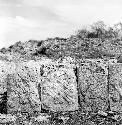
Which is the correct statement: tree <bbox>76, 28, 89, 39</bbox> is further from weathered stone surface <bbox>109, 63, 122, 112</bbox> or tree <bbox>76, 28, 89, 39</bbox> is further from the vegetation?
weathered stone surface <bbox>109, 63, 122, 112</bbox>

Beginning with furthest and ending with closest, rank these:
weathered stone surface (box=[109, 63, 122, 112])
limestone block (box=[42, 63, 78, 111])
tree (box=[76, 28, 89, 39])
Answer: tree (box=[76, 28, 89, 39])
limestone block (box=[42, 63, 78, 111])
weathered stone surface (box=[109, 63, 122, 112])

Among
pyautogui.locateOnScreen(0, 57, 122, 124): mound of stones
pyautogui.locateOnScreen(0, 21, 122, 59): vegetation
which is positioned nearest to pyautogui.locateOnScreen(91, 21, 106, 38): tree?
pyautogui.locateOnScreen(0, 21, 122, 59): vegetation

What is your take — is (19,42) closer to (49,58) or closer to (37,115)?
(49,58)

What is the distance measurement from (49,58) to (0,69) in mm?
1311

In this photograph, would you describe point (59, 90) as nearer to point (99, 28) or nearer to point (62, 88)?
point (62, 88)

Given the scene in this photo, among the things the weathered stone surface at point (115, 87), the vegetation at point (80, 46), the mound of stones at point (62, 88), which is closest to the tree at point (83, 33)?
the vegetation at point (80, 46)

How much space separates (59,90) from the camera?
6102 millimetres

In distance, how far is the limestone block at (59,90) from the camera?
20.0 ft

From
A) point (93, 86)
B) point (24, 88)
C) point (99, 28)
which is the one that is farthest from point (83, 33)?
point (24, 88)

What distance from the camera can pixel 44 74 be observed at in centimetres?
613

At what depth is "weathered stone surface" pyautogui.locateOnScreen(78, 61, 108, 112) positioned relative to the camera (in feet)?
19.9

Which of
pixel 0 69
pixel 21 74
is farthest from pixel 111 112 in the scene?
pixel 0 69

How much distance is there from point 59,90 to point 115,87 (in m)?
1.04

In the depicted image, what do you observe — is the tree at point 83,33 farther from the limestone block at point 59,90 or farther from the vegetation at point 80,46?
the limestone block at point 59,90
